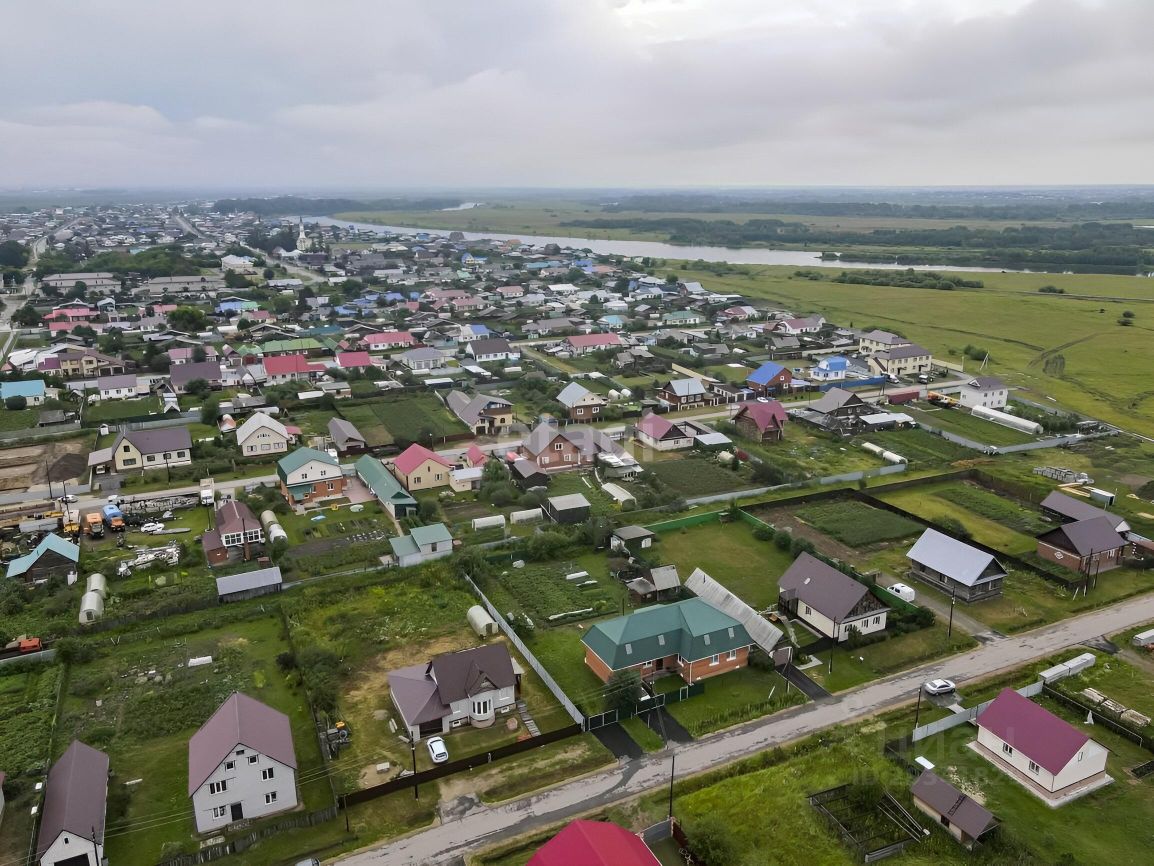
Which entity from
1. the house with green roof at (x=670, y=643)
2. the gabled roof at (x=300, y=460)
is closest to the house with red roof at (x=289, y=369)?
the gabled roof at (x=300, y=460)

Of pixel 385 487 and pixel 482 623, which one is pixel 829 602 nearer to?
pixel 482 623

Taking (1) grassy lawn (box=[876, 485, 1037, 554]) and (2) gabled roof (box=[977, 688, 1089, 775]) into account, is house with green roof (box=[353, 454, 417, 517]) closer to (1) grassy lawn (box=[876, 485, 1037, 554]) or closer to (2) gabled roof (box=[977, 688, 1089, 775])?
(1) grassy lawn (box=[876, 485, 1037, 554])

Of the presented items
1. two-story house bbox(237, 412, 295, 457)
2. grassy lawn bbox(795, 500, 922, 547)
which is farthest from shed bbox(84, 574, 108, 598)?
grassy lawn bbox(795, 500, 922, 547)

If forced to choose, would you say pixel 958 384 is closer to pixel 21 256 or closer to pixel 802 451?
pixel 802 451

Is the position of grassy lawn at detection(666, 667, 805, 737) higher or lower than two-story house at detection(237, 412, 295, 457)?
lower

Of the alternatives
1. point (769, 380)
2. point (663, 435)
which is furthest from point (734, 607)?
point (769, 380)
